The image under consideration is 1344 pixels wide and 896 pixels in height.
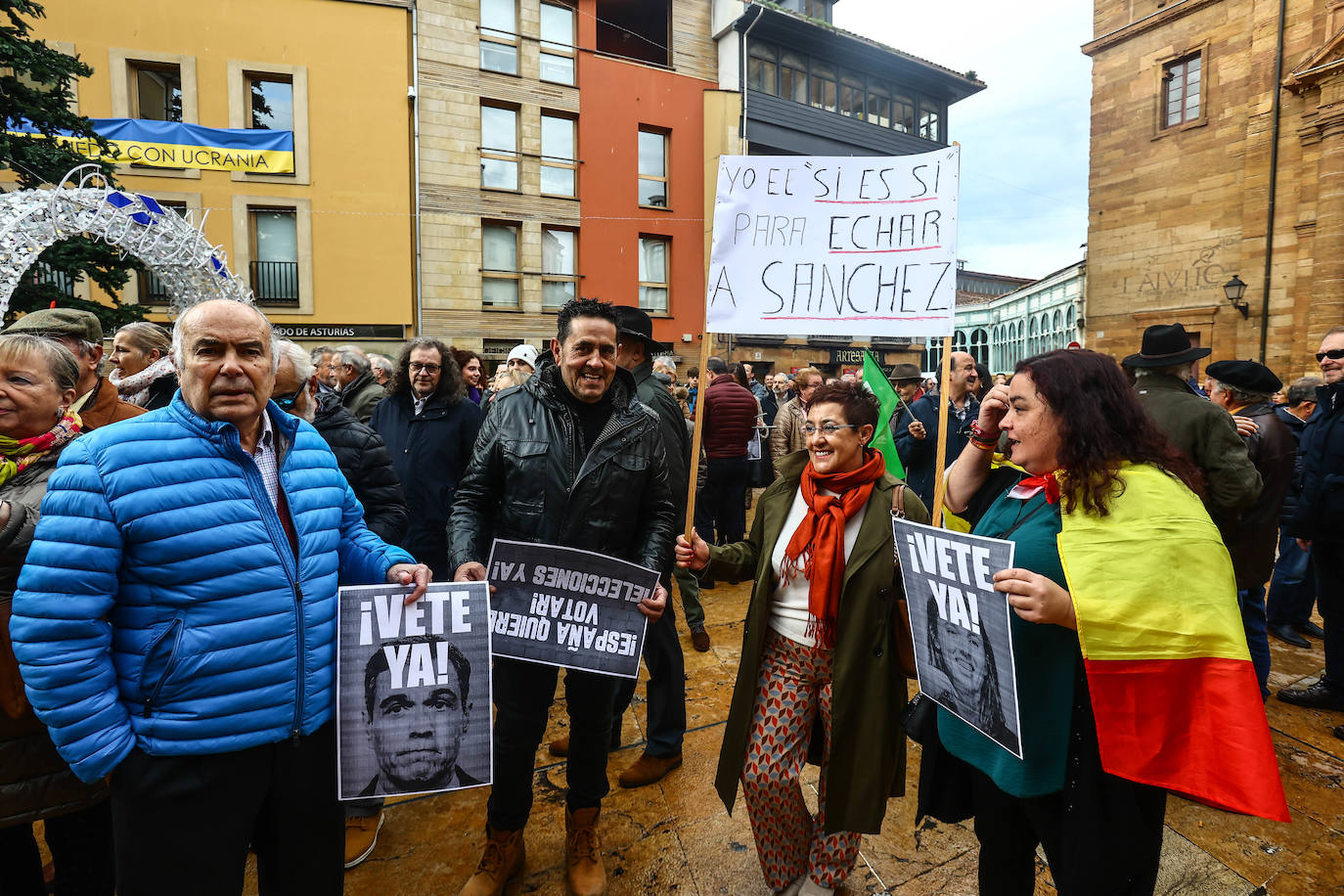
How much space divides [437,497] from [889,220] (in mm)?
2928

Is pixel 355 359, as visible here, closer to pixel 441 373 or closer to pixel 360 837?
pixel 441 373

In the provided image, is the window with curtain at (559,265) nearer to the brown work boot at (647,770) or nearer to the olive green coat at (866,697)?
the brown work boot at (647,770)

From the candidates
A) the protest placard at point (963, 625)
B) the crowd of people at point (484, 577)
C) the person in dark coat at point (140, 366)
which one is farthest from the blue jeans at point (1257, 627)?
the person in dark coat at point (140, 366)

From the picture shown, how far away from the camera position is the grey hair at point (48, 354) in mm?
2037

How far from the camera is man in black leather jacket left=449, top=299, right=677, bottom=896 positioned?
8.17 ft

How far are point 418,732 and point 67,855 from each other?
1.28 meters

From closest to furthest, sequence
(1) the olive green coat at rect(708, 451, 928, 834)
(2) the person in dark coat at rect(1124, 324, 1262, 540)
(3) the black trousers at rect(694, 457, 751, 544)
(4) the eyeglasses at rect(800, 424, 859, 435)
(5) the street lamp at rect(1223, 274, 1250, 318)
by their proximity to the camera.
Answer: (1) the olive green coat at rect(708, 451, 928, 834) → (4) the eyeglasses at rect(800, 424, 859, 435) → (2) the person in dark coat at rect(1124, 324, 1262, 540) → (3) the black trousers at rect(694, 457, 751, 544) → (5) the street lamp at rect(1223, 274, 1250, 318)

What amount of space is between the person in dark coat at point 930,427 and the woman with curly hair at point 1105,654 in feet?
12.3

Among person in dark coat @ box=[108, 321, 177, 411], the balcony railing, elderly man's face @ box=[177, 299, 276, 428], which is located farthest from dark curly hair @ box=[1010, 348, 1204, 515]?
the balcony railing

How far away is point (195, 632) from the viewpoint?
162 centimetres

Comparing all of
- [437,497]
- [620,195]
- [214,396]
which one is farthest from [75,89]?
[214,396]

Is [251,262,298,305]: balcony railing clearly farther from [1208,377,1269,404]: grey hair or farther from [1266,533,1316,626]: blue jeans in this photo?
[1266,533,1316,626]: blue jeans

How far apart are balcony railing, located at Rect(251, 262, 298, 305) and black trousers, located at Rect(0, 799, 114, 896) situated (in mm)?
17332

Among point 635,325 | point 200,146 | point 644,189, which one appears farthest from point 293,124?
point 635,325
